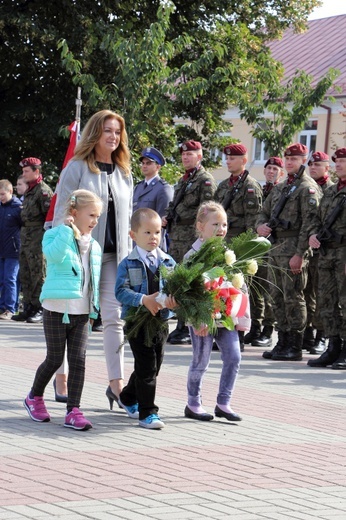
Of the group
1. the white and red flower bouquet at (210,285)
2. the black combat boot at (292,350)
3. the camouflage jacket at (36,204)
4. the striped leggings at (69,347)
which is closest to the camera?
the white and red flower bouquet at (210,285)

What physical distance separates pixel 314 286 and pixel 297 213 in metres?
1.30

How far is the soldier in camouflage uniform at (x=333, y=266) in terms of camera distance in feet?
37.4

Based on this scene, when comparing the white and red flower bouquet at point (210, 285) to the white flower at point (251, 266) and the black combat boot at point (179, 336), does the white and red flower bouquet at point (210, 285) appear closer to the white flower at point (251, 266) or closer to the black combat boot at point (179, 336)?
the white flower at point (251, 266)

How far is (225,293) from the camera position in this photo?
7180mm

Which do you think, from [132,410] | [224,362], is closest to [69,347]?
[132,410]

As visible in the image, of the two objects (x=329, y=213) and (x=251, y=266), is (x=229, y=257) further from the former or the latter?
(x=329, y=213)

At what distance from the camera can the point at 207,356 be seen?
7785 mm

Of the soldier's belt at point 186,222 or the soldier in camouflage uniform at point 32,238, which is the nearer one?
the soldier's belt at point 186,222

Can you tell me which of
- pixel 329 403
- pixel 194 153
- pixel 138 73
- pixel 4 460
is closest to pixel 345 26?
pixel 138 73

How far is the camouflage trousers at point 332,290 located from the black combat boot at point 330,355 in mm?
78

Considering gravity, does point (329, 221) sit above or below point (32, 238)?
above

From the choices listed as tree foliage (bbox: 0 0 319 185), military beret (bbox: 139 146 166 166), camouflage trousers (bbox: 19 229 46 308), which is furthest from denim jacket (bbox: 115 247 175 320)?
tree foliage (bbox: 0 0 319 185)

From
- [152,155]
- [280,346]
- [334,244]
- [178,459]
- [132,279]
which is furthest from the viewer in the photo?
[152,155]

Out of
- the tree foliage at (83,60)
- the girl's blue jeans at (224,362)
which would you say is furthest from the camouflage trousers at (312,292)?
the tree foliage at (83,60)
